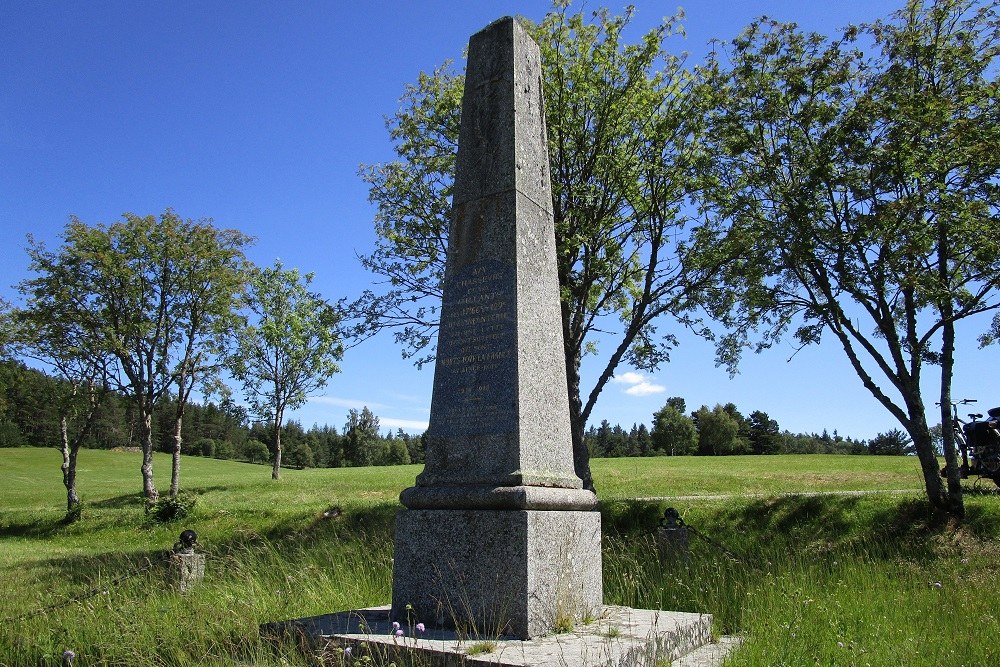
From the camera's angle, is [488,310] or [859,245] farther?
[859,245]

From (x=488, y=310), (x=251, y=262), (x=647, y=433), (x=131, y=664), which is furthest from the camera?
(x=647, y=433)

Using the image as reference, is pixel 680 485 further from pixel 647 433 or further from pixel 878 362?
Result: pixel 647 433

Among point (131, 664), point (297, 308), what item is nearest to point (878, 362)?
point (131, 664)

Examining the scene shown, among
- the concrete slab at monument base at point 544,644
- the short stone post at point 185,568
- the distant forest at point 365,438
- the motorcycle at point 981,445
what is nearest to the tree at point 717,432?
the distant forest at point 365,438

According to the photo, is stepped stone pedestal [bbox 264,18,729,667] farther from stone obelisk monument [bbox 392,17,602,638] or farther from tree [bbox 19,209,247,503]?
tree [bbox 19,209,247,503]

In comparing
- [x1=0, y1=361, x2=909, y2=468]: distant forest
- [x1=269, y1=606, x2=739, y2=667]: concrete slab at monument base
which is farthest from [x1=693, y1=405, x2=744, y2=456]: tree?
[x1=269, y1=606, x2=739, y2=667]: concrete slab at monument base

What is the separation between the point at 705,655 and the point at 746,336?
13674mm

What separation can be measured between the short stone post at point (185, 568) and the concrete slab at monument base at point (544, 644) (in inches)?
117

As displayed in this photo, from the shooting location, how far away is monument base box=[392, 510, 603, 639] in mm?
4879

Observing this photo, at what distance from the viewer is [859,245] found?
14609 mm

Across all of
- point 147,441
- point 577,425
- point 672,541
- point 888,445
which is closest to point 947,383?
point 577,425

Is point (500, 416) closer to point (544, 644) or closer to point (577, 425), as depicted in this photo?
point (544, 644)

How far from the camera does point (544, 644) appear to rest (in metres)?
4.51

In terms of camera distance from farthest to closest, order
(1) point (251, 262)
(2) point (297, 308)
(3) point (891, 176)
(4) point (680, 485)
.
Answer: (2) point (297, 308) → (1) point (251, 262) → (4) point (680, 485) → (3) point (891, 176)
